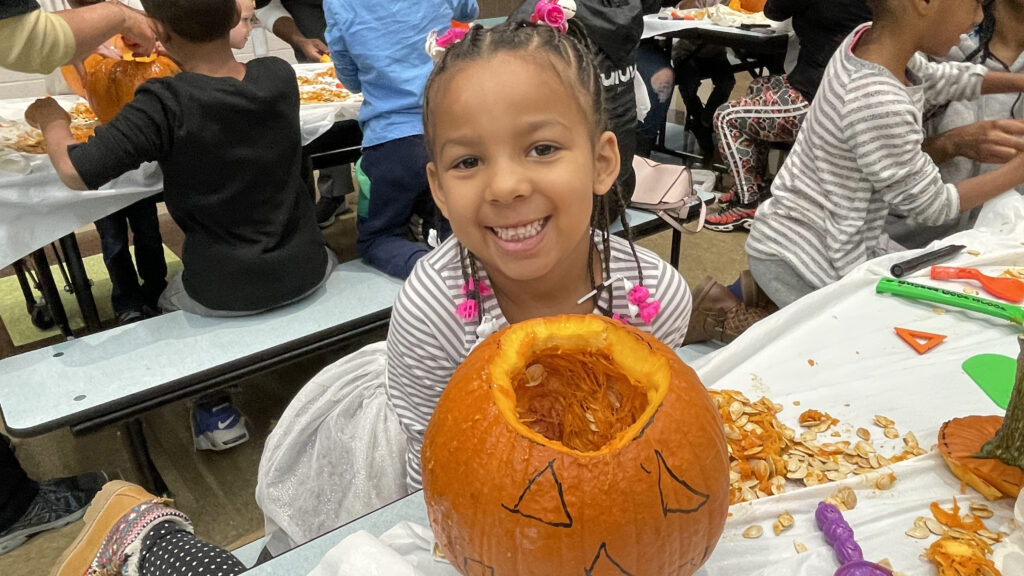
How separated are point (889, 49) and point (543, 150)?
108 centimetres

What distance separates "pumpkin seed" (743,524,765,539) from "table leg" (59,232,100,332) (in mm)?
1950

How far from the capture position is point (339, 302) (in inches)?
72.4

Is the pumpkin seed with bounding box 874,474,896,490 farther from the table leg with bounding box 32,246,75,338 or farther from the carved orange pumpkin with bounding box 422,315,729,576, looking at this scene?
the table leg with bounding box 32,246,75,338

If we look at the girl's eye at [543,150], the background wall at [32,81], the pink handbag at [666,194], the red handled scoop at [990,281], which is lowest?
the background wall at [32,81]

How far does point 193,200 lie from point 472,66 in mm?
1162

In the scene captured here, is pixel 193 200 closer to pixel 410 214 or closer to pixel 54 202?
pixel 54 202

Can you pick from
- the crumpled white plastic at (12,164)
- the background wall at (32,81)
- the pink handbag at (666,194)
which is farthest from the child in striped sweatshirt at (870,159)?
the background wall at (32,81)

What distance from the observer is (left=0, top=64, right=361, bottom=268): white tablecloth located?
161 centimetres

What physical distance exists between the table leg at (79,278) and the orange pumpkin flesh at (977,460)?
211 cm

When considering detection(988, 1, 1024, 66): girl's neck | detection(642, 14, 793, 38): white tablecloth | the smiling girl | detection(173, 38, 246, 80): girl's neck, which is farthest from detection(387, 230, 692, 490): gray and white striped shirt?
detection(642, 14, 793, 38): white tablecloth

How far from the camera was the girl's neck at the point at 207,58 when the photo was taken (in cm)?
158

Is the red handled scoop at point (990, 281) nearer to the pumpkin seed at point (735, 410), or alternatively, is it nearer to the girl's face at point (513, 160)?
the pumpkin seed at point (735, 410)

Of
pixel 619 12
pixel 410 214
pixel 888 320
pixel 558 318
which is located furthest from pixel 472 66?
pixel 619 12

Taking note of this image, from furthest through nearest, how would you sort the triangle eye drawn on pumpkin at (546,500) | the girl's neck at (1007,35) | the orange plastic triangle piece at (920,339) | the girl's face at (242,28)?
the girl's face at (242,28)
the girl's neck at (1007,35)
the orange plastic triangle piece at (920,339)
the triangle eye drawn on pumpkin at (546,500)
